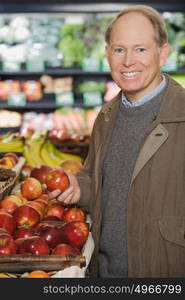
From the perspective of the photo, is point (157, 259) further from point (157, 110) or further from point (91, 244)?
point (157, 110)

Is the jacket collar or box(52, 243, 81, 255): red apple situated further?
the jacket collar

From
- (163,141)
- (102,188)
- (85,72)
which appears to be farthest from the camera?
(85,72)

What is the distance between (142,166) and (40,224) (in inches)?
23.2

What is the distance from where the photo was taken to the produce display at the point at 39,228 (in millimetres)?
2303

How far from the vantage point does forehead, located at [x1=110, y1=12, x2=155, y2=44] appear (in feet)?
8.54

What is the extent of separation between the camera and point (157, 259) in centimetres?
263

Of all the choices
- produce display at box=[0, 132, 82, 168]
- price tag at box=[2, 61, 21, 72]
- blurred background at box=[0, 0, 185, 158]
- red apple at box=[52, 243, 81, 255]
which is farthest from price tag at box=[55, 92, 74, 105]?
red apple at box=[52, 243, 81, 255]

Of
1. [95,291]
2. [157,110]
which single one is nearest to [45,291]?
[95,291]

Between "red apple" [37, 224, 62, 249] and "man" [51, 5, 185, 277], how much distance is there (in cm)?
28

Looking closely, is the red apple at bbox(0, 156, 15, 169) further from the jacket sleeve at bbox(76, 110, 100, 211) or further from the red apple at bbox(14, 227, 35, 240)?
the red apple at bbox(14, 227, 35, 240)

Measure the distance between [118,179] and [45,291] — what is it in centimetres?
85

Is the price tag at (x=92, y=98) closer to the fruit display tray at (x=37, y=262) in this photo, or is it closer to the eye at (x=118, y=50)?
the eye at (x=118, y=50)

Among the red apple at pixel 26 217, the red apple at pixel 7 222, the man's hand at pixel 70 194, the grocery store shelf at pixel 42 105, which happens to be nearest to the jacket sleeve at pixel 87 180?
the man's hand at pixel 70 194

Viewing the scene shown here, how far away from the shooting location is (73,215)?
301 cm
